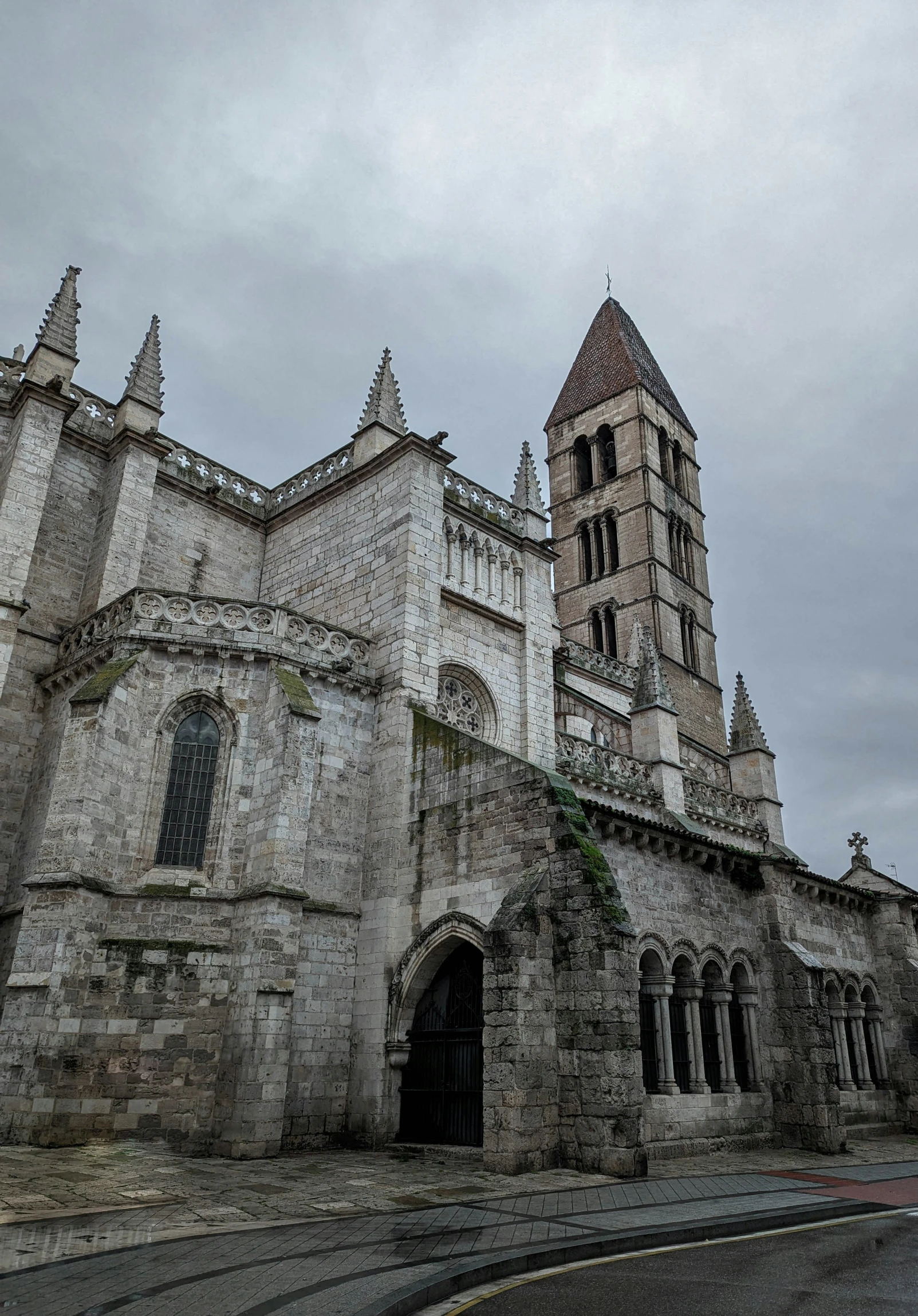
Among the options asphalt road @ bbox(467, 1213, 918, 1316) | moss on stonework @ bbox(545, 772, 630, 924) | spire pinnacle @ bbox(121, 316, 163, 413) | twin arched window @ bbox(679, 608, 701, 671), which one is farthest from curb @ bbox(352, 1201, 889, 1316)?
twin arched window @ bbox(679, 608, 701, 671)

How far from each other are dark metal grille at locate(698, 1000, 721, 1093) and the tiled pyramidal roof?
3872cm

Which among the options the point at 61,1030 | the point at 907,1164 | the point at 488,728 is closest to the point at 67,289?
the point at 488,728

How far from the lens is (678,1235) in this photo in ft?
29.1

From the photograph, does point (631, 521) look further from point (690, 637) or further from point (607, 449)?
point (690, 637)

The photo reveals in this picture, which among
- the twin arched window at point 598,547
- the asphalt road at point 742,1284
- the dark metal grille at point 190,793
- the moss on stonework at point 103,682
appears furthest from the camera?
the twin arched window at point 598,547

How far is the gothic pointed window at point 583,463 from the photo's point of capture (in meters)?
50.2

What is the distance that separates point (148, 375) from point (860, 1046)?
2399 cm

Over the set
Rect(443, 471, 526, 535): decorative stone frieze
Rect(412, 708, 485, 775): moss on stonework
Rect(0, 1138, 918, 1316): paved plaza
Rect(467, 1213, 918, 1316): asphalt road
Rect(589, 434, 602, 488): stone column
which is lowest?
Rect(467, 1213, 918, 1316): asphalt road

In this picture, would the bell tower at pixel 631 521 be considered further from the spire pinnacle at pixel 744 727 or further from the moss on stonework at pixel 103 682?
the moss on stonework at pixel 103 682

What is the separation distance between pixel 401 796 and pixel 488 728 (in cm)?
460

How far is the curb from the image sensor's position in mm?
6359

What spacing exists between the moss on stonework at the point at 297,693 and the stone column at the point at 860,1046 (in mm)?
14988

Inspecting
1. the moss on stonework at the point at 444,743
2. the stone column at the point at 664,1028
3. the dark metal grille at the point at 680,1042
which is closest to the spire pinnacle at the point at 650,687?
the moss on stonework at the point at 444,743

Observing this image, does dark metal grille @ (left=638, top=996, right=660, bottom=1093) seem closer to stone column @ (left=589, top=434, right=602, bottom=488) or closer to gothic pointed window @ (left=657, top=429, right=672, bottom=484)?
stone column @ (left=589, top=434, right=602, bottom=488)
